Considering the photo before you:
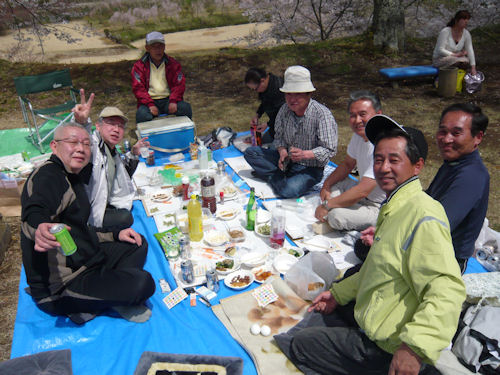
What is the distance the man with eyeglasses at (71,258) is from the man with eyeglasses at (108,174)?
1.11 feet

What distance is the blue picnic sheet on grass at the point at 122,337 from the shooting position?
2420 millimetres

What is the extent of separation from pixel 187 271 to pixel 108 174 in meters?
1.45

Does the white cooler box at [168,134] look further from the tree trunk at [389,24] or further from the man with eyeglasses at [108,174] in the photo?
the tree trunk at [389,24]

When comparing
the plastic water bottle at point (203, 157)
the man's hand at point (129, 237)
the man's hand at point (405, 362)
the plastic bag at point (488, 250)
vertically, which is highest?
the plastic water bottle at point (203, 157)

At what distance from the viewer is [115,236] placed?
3.22m

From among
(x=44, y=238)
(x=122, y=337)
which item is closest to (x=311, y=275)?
(x=122, y=337)

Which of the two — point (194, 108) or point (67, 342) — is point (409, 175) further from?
point (194, 108)

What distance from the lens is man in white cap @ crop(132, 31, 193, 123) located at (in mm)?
6043

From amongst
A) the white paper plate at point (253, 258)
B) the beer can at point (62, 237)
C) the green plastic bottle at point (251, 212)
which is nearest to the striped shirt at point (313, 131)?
the green plastic bottle at point (251, 212)

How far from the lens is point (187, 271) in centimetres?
292

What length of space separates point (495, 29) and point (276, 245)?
14.9 meters

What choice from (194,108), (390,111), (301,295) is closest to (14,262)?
(301,295)

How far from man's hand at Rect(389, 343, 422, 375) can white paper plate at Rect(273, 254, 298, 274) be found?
1.41 metres

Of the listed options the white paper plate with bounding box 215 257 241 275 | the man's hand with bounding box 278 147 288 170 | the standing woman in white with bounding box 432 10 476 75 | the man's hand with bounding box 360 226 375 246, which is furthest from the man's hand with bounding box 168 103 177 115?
the standing woman in white with bounding box 432 10 476 75
